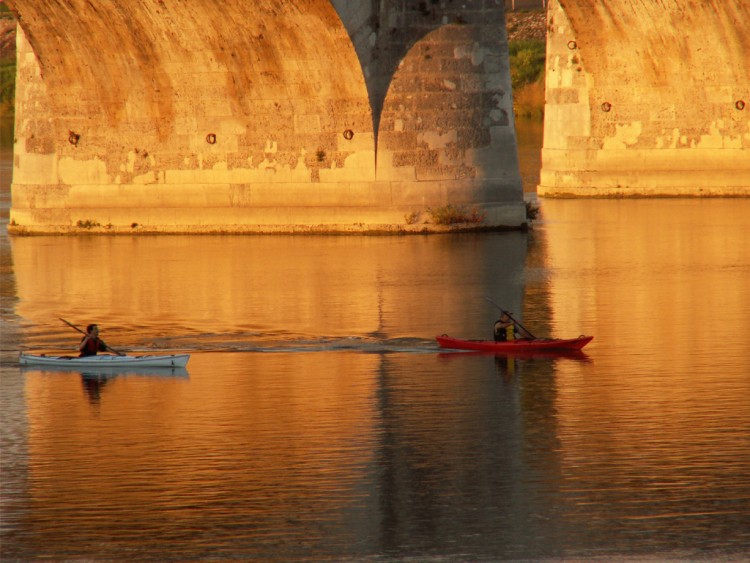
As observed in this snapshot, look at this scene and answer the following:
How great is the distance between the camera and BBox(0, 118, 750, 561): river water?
15297mm

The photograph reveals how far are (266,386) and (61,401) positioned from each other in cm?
264

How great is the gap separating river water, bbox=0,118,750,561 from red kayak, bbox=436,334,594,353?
34 cm

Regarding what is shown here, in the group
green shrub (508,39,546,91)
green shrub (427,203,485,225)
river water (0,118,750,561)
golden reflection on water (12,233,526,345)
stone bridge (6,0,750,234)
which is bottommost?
river water (0,118,750,561)

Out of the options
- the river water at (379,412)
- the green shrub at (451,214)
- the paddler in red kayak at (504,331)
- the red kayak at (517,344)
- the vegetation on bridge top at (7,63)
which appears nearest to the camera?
the river water at (379,412)

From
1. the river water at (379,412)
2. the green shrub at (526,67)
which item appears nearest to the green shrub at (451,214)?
the river water at (379,412)

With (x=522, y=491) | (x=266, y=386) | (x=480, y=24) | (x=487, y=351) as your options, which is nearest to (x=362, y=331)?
(x=487, y=351)

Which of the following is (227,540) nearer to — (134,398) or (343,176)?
(134,398)

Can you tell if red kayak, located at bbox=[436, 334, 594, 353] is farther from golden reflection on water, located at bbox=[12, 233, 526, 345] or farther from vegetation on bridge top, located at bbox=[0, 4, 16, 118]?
vegetation on bridge top, located at bbox=[0, 4, 16, 118]

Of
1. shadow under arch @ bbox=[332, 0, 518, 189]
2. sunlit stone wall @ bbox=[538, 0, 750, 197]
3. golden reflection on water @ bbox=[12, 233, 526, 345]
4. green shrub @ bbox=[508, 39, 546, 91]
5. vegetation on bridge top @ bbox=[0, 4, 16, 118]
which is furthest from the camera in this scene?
vegetation on bridge top @ bbox=[0, 4, 16, 118]

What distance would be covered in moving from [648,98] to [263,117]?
14.9 metres

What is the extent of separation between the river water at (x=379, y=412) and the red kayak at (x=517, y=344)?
338mm

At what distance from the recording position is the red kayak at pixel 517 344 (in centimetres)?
2422

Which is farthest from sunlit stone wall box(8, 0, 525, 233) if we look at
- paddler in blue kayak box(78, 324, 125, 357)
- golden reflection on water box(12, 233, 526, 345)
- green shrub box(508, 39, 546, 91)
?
green shrub box(508, 39, 546, 91)

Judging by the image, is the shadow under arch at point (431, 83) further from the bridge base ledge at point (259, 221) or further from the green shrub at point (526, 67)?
the green shrub at point (526, 67)
